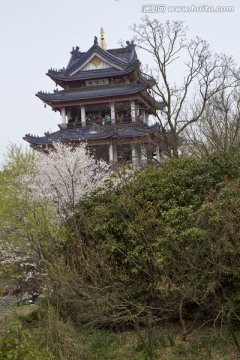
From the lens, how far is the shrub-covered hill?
26.6 ft

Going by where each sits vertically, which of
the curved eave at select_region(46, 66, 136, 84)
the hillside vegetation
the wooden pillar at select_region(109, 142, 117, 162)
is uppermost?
the curved eave at select_region(46, 66, 136, 84)

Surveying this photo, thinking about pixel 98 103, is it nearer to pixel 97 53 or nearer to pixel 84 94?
pixel 84 94

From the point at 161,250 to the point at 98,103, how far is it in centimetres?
1968

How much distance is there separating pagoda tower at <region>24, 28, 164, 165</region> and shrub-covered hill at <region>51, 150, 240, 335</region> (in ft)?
48.4

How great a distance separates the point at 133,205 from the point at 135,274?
1.39 m

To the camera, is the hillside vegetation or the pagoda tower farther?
the pagoda tower

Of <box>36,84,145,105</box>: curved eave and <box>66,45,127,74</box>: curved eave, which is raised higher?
<box>66,45,127,74</box>: curved eave

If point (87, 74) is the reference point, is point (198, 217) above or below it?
below

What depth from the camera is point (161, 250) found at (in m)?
8.67

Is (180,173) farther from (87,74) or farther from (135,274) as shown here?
(87,74)

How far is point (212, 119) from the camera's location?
20.0m

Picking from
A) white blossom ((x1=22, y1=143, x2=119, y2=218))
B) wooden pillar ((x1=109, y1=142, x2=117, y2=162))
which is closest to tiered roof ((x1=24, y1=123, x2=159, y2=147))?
wooden pillar ((x1=109, y1=142, x2=117, y2=162))

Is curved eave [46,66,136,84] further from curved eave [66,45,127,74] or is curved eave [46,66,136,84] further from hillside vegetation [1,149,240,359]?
hillside vegetation [1,149,240,359]

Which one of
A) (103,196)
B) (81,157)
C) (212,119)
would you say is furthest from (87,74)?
(103,196)
